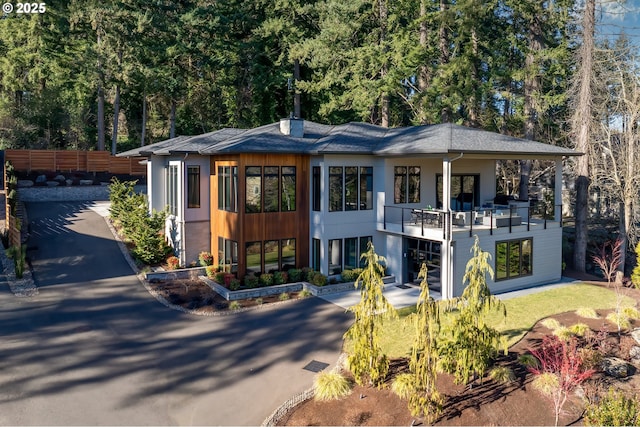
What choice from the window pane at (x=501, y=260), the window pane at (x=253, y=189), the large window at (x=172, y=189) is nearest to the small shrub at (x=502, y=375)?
the window pane at (x=501, y=260)

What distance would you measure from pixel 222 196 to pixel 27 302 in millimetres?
7527

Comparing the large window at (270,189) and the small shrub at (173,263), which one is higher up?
the large window at (270,189)

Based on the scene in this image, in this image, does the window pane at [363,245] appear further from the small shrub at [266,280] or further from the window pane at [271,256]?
the small shrub at [266,280]

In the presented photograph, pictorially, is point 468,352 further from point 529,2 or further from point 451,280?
point 529,2

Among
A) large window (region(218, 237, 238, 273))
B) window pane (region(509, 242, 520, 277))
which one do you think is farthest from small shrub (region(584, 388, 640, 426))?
large window (region(218, 237, 238, 273))

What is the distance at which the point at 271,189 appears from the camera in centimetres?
1775

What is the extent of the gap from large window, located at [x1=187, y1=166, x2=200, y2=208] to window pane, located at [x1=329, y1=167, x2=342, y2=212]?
5752mm

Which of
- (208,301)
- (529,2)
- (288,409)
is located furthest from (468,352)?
(529,2)

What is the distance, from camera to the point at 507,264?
58.4 feet

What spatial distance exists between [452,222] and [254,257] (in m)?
7.60

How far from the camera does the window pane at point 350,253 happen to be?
61.0ft

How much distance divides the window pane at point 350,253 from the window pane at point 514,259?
5.99 m

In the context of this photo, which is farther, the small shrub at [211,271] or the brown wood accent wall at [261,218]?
the small shrub at [211,271]

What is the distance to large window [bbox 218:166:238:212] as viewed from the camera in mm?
17453
